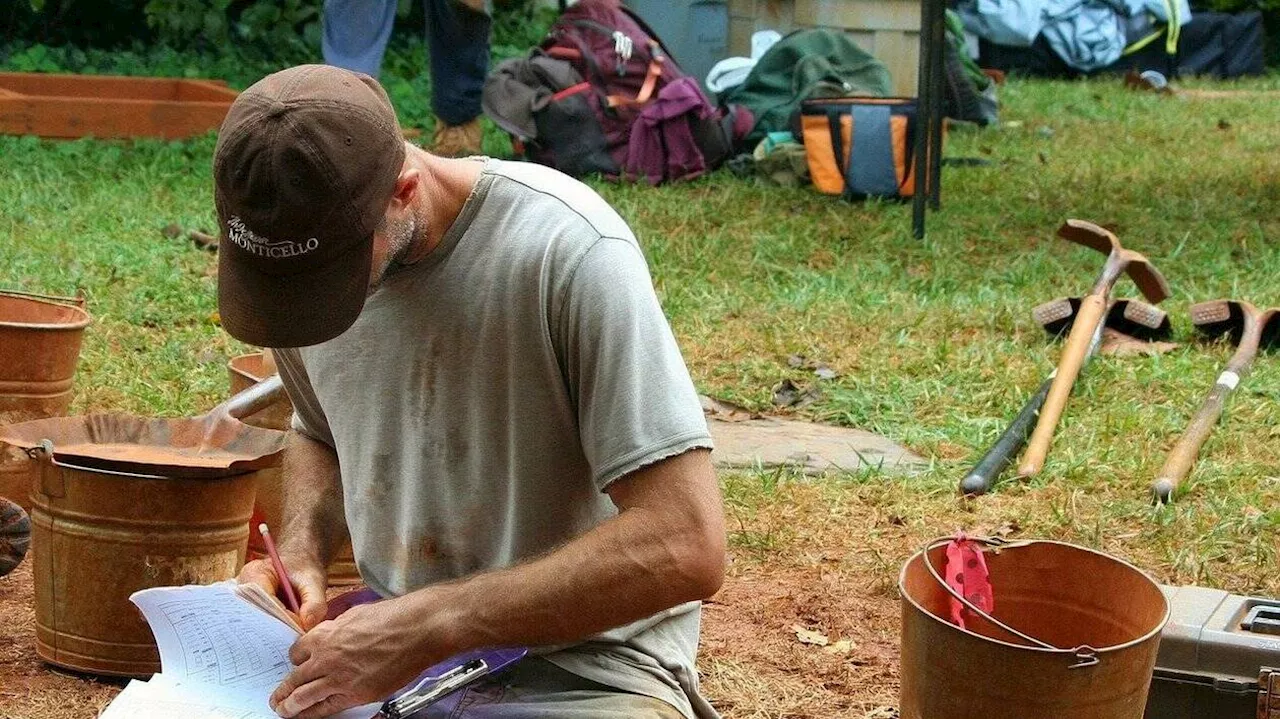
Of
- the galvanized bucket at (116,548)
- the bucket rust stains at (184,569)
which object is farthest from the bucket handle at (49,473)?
the bucket rust stains at (184,569)

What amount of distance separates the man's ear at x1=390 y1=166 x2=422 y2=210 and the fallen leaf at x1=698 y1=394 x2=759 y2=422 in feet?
10.1

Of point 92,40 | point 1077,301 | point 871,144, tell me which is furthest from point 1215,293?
point 92,40

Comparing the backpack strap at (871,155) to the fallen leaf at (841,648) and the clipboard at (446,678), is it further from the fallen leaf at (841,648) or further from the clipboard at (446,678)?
the clipboard at (446,678)

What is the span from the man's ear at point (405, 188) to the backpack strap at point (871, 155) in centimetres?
611

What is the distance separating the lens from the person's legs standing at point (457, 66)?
8.21 meters

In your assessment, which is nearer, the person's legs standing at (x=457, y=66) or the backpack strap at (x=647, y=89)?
the person's legs standing at (x=457, y=66)

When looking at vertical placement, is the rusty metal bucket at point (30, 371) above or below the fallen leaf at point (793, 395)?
above

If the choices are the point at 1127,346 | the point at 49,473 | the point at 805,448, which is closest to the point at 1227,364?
the point at 1127,346

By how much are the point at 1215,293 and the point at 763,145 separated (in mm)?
2942

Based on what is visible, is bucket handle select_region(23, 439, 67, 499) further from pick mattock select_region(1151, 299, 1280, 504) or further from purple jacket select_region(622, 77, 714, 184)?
purple jacket select_region(622, 77, 714, 184)

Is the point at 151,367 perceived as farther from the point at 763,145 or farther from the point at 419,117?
the point at 419,117

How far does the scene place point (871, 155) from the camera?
8094 millimetres

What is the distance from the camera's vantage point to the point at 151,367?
5348 millimetres

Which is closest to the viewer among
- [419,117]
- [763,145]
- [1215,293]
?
[1215,293]
